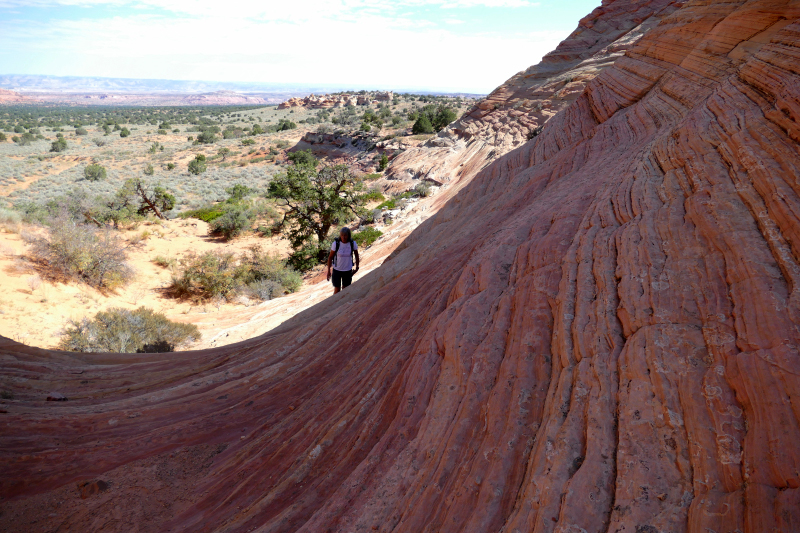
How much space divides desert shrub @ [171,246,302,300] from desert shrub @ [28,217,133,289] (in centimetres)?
209

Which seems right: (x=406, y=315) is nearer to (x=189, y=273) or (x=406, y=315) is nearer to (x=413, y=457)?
(x=413, y=457)

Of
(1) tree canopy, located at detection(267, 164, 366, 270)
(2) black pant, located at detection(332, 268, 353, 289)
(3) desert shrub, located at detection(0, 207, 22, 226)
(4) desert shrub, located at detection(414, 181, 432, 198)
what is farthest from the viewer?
(4) desert shrub, located at detection(414, 181, 432, 198)

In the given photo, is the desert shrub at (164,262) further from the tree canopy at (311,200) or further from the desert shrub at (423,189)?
the desert shrub at (423,189)

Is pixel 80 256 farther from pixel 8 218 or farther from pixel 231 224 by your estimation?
pixel 231 224

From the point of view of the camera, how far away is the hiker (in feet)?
31.0

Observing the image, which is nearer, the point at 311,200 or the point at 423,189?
the point at 311,200

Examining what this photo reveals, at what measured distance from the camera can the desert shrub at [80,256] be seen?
44.7 ft

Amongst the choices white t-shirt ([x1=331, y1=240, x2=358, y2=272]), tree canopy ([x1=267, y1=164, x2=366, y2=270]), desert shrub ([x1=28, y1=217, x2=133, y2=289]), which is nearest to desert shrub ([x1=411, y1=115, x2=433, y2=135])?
tree canopy ([x1=267, y1=164, x2=366, y2=270])

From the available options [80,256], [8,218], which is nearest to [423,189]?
[80,256]

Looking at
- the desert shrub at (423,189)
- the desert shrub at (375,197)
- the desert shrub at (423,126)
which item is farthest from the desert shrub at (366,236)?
the desert shrub at (423,126)

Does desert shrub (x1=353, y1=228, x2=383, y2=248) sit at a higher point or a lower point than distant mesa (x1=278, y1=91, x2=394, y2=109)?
lower

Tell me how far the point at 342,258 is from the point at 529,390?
668 cm

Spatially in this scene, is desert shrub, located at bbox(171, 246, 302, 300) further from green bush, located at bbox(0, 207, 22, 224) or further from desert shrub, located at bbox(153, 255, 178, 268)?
green bush, located at bbox(0, 207, 22, 224)

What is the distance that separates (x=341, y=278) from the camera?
10203mm
